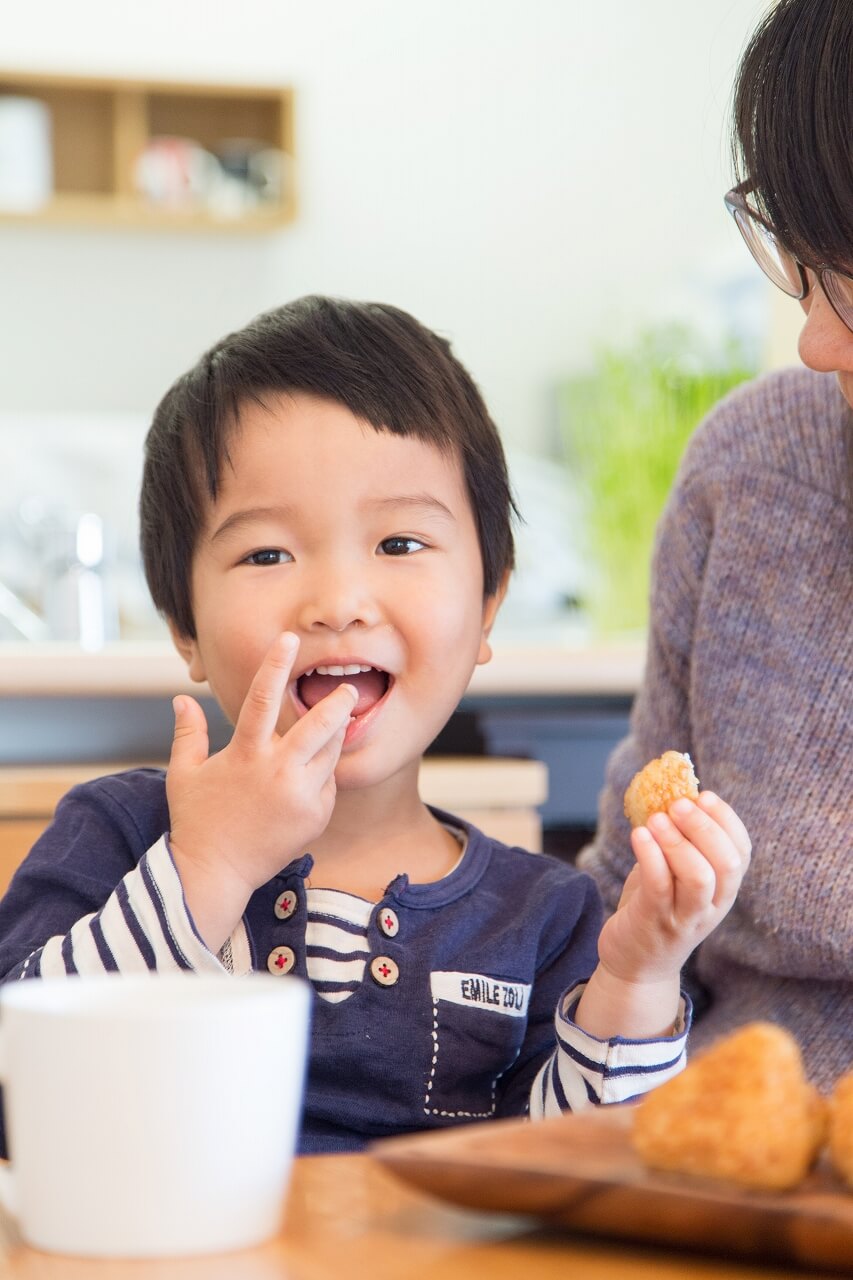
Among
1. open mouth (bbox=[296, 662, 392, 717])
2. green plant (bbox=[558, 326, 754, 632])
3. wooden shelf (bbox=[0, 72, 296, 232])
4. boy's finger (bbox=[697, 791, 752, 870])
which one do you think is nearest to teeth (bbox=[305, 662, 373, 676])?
open mouth (bbox=[296, 662, 392, 717])

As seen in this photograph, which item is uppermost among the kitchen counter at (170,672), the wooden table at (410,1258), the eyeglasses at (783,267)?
the eyeglasses at (783,267)

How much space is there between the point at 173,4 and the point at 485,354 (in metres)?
1.28

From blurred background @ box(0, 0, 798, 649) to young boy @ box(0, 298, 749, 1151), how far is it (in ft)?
8.02

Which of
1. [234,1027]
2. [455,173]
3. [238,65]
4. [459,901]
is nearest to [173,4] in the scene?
[238,65]

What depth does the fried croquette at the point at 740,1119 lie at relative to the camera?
0.45 metres

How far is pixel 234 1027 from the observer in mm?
469

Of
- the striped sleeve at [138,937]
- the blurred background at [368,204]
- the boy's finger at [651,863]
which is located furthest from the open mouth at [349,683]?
the blurred background at [368,204]

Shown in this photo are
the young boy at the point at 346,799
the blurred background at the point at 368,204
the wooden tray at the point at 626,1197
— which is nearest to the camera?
the wooden tray at the point at 626,1197

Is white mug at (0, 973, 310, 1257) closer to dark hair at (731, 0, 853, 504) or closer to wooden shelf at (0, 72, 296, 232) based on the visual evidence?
dark hair at (731, 0, 853, 504)

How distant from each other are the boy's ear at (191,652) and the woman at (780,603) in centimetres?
34

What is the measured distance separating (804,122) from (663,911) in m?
0.50

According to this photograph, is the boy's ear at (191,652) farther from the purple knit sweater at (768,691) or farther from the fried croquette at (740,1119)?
the fried croquette at (740,1119)

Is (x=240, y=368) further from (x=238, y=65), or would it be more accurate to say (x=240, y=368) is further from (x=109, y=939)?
(x=238, y=65)

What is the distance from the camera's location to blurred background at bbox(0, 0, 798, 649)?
13.2 feet
